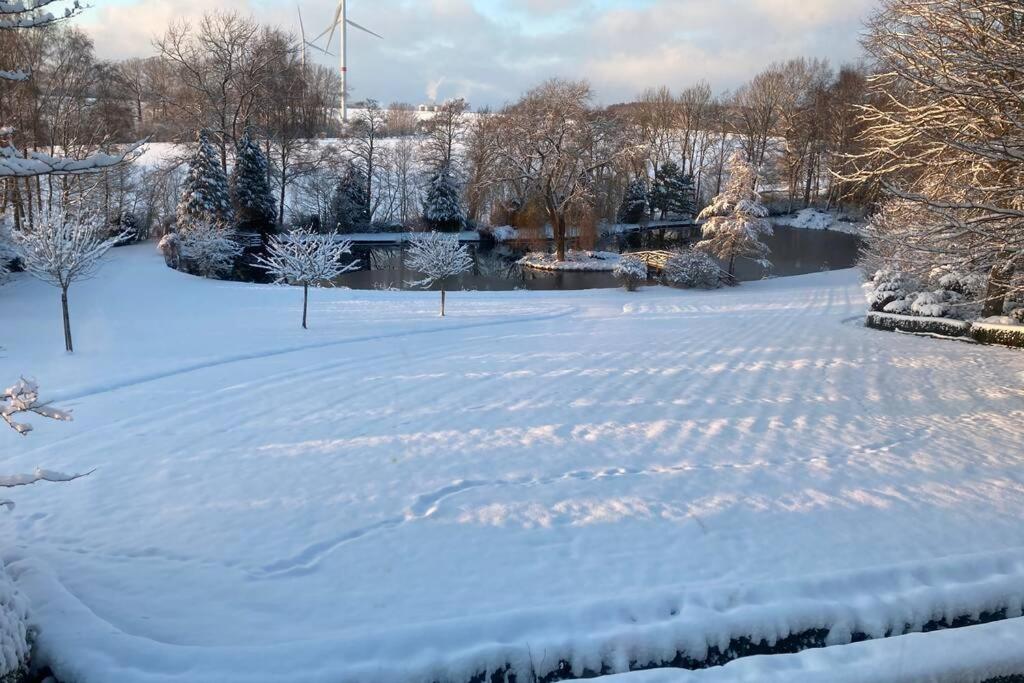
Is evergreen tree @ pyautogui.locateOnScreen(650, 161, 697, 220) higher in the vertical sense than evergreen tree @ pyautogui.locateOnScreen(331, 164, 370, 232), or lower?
higher

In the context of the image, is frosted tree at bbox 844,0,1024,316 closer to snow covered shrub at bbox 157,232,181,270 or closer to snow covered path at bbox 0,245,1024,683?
snow covered path at bbox 0,245,1024,683

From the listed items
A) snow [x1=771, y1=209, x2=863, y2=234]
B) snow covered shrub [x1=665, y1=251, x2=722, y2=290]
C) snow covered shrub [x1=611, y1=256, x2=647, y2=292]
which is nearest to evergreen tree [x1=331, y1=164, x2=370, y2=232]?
snow covered shrub [x1=611, y1=256, x2=647, y2=292]

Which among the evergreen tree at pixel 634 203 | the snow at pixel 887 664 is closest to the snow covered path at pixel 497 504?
the snow at pixel 887 664

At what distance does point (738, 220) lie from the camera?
27.1 metres

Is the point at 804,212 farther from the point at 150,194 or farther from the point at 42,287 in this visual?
the point at 42,287

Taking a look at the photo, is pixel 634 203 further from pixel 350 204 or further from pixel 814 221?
pixel 350 204

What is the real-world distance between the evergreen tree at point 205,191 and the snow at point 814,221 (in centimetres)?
3674


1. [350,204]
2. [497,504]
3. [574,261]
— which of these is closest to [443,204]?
[350,204]

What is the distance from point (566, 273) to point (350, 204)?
616 inches

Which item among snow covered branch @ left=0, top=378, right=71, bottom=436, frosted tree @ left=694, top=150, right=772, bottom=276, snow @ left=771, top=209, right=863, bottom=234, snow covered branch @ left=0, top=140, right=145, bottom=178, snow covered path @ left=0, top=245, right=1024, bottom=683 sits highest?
snow @ left=771, top=209, right=863, bottom=234

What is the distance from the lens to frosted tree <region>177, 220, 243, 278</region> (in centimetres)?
2483

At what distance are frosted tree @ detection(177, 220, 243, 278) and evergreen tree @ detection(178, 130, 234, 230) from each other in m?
1.47

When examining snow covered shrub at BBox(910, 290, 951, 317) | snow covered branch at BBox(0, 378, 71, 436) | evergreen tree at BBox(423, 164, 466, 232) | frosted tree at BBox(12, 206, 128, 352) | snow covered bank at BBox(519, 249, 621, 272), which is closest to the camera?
snow covered branch at BBox(0, 378, 71, 436)

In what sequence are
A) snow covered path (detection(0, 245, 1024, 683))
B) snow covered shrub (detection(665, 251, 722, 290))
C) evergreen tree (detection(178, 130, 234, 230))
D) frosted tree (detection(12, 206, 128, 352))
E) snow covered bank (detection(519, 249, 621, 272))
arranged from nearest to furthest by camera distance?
snow covered path (detection(0, 245, 1024, 683)), frosted tree (detection(12, 206, 128, 352)), snow covered shrub (detection(665, 251, 722, 290)), evergreen tree (detection(178, 130, 234, 230)), snow covered bank (detection(519, 249, 621, 272))
